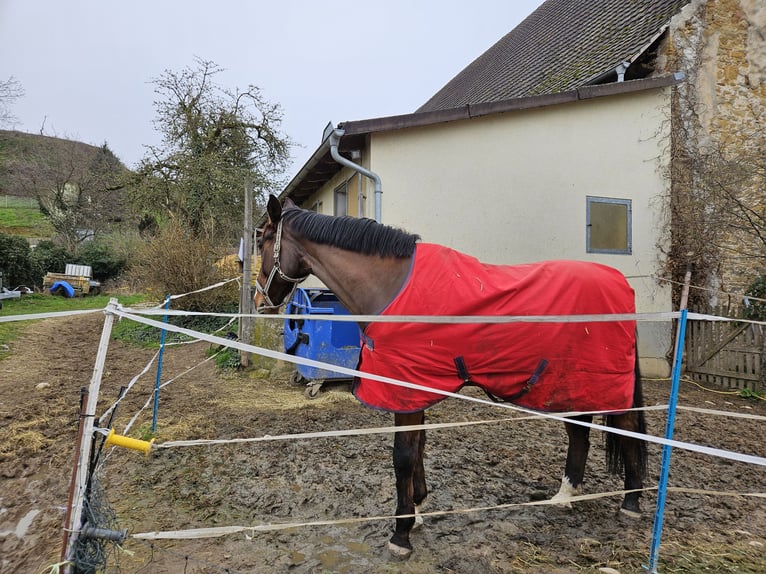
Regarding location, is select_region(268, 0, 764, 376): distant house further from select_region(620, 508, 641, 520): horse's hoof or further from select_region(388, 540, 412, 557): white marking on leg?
select_region(388, 540, 412, 557): white marking on leg

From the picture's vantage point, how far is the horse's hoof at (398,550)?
228cm

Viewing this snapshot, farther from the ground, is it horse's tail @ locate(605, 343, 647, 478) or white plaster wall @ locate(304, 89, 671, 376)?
white plaster wall @ locate(304, 89, 671, 376)

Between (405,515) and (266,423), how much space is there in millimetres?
2624

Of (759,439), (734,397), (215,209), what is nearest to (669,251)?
(734,397)

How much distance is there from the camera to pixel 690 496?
305 centimetres

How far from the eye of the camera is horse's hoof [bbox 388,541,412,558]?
2279 mm

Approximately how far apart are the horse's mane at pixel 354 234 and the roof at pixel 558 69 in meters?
3.98

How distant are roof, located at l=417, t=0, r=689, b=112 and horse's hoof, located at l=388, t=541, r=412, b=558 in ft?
25.7

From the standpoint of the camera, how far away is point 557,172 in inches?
279

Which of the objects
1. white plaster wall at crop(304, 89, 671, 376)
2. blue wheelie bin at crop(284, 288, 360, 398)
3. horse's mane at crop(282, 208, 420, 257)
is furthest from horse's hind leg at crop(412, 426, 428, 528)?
white plaster wall at crop(304, 89, 671, 376)

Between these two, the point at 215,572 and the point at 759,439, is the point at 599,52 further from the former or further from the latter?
the point at 215,572

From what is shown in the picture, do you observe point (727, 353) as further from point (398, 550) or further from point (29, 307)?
point (29, 307)

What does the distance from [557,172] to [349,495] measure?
6.15 meters

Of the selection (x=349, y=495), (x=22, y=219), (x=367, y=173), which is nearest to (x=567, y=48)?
(x=367, y=173)
